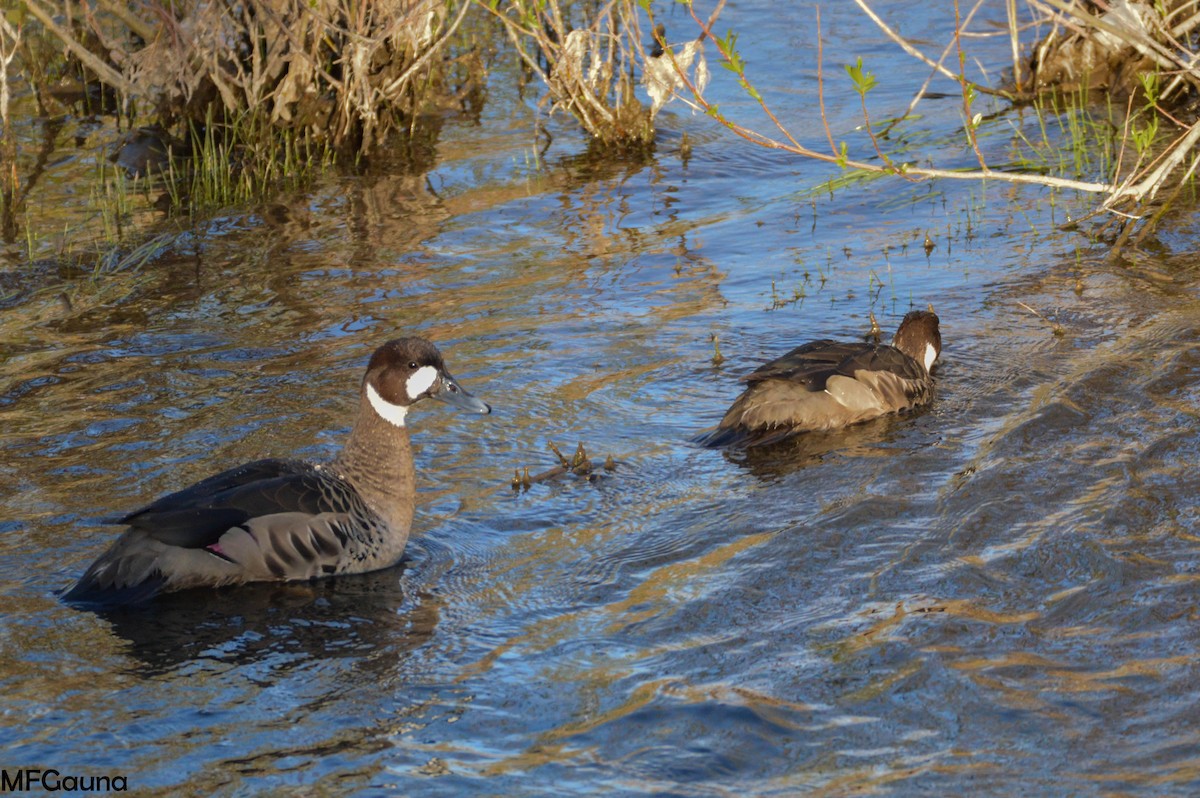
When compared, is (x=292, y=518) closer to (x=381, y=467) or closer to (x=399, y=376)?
(x=381, y=467)

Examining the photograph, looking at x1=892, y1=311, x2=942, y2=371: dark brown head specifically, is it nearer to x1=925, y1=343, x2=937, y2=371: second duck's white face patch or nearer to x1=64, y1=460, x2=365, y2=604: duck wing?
x1=925, y1=343, x2=937, y2=371: second duck's white face patch

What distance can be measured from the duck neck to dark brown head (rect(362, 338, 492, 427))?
0.05 m

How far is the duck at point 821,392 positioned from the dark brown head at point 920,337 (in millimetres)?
207

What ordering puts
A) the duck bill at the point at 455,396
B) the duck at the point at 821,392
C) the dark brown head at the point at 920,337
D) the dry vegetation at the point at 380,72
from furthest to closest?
the dry vegetation at the point at 380,72
the dark brown head at the point at 920,337
the duck at the point at 821,392
the duck bill at the point at 455,396

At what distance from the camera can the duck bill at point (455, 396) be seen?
715 cm

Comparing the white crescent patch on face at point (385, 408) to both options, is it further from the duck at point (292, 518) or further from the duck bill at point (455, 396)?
the duck bill at point (455, 396)

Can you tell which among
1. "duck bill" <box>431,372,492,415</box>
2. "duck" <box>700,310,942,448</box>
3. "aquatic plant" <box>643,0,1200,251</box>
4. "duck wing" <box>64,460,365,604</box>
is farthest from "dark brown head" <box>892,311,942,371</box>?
"duck wing" <box>64,460,365,604</box>

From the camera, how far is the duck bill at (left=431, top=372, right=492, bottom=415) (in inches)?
282

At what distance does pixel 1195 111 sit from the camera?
40.5 ft

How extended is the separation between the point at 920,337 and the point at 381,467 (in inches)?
134

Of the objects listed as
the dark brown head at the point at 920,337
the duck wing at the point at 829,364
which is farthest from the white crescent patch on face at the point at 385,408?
the dark brown head at the point at 920,337

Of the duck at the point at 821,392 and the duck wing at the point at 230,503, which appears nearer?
the duck wing at the point at 230,503

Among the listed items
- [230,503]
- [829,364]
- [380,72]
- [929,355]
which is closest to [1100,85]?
[929,355]

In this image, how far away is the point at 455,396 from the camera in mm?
7191
